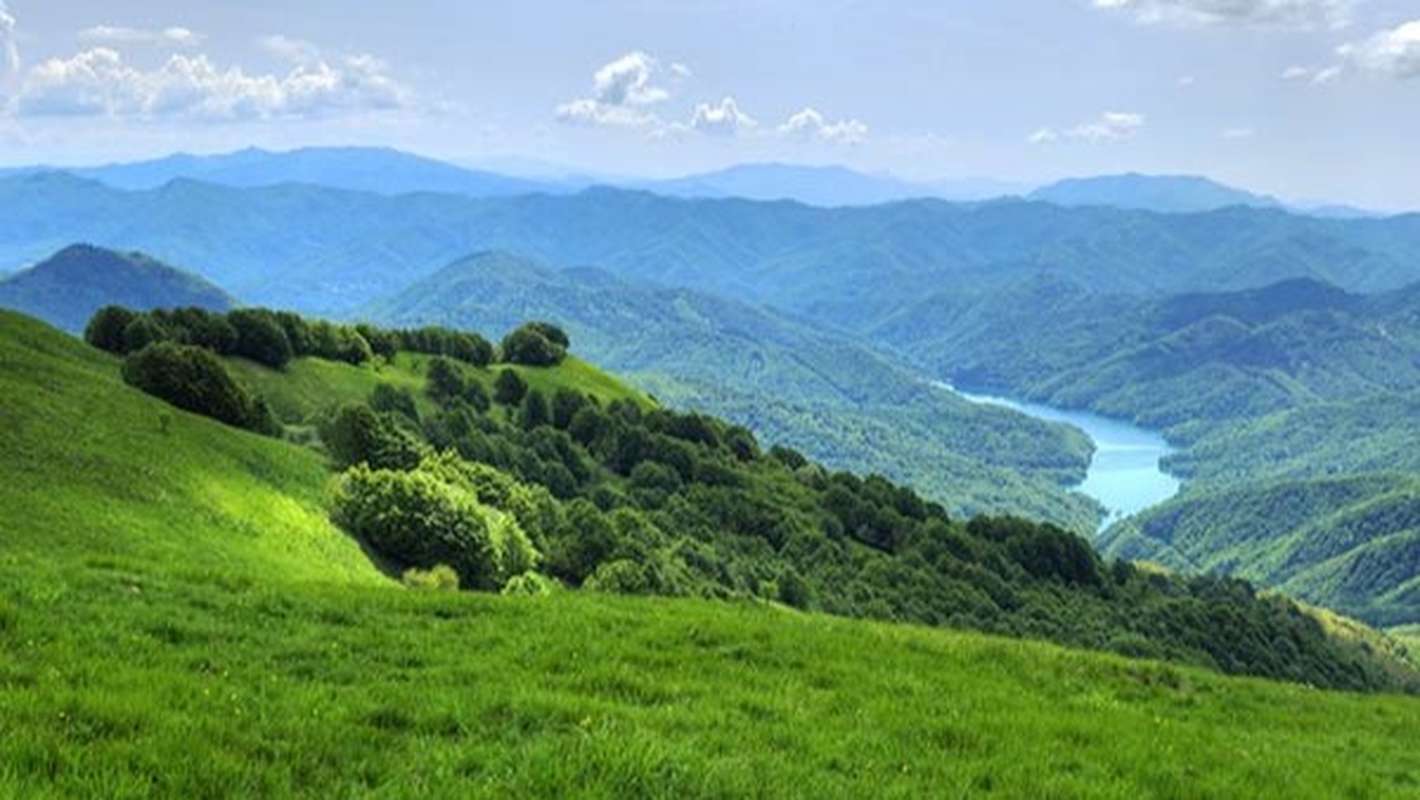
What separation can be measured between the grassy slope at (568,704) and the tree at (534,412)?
352 feet

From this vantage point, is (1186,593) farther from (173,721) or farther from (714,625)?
(173,721)

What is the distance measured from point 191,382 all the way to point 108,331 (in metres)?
30.9

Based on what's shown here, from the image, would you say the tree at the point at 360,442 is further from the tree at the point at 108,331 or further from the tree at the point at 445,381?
the tree at the point at 445,381

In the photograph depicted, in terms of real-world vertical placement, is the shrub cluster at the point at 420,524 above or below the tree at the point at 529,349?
above

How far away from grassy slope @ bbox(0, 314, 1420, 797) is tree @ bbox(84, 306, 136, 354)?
6377 cm

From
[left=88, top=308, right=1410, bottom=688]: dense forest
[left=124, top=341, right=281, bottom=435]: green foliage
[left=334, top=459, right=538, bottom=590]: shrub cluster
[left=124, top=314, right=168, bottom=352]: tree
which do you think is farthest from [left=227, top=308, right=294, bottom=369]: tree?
[left=334, top=459, right=538, bottom=590]: shrub cluster

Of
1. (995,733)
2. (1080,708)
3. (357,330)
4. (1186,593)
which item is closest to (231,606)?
(995,733)

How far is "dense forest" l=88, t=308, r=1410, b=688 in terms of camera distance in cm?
5638

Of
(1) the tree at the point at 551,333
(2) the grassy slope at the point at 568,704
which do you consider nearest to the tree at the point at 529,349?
(1) the tree at the point at 551,333

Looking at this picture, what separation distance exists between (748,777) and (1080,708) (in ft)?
31.8

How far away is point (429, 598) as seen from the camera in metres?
23.2

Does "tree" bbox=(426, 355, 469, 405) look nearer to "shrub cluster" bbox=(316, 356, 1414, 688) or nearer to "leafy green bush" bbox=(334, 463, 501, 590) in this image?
"shrub cluster" bbox=(316, 356, 1414, 688)

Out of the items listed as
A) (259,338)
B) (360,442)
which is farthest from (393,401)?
(360,442)

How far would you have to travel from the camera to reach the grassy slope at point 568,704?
12195 mm
